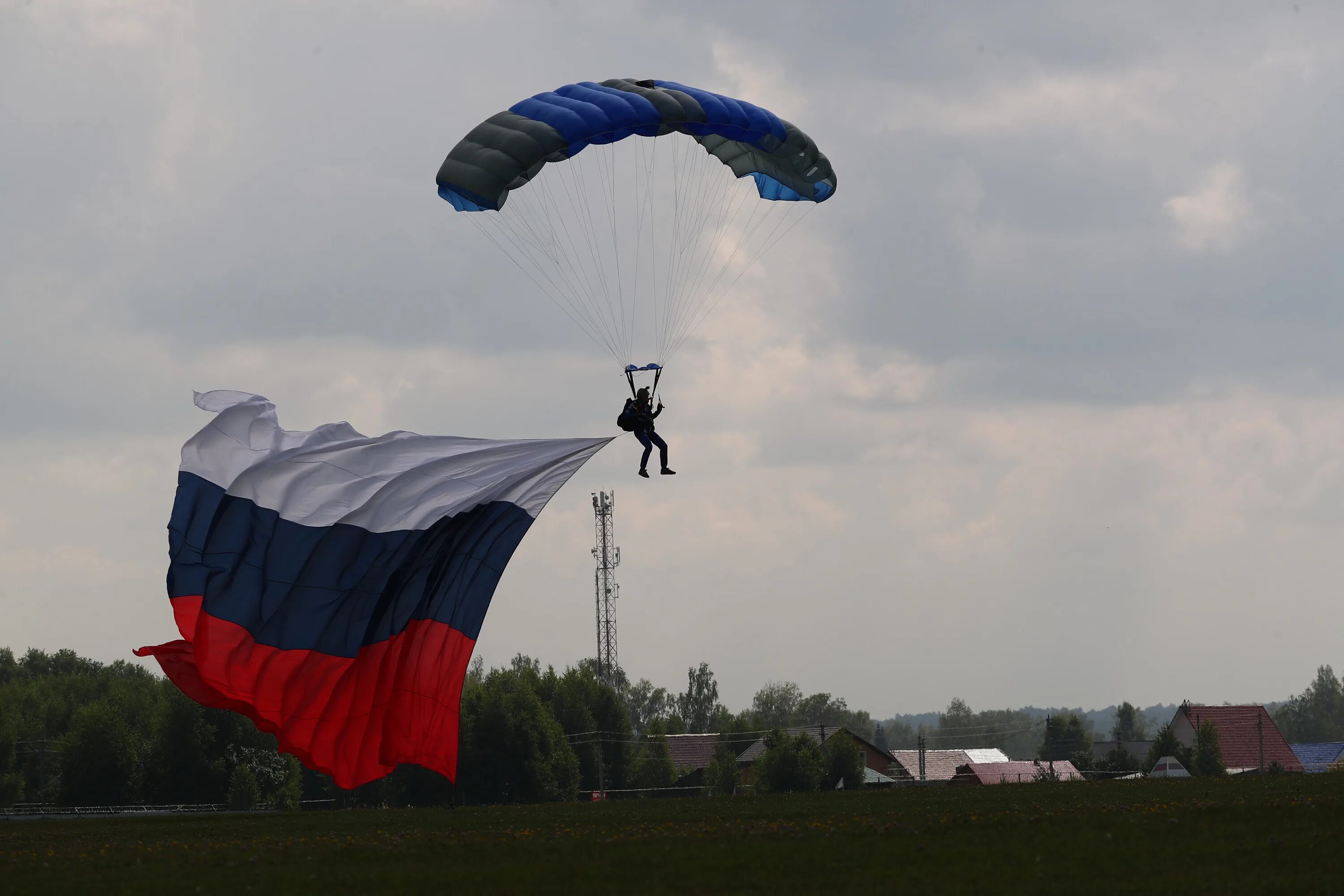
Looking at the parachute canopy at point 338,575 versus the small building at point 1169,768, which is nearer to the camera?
the parachute canopy at point 338,575

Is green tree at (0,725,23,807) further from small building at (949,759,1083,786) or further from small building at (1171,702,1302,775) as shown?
small building at (1171,702,1302,775)

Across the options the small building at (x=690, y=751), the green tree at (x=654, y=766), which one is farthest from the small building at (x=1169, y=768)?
the green tree at (x=654, y=766)

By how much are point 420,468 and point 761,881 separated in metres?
10.0

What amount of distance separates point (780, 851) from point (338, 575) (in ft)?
25.9

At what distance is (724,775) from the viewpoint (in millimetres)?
71875

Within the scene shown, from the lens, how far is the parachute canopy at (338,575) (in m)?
19.5

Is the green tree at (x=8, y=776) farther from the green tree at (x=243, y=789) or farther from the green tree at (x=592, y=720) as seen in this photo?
the green tree at (x=592, y=720)

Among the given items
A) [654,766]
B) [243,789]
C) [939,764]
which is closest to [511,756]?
[243,789]

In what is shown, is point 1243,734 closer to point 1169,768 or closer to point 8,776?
point 1169,768

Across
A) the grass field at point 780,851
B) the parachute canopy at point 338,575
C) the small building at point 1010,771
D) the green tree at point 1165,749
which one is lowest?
the small building at point 1010,771

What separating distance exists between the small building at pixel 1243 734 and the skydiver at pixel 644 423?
64554mm

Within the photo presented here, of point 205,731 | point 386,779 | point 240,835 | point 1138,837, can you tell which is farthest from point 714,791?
point 1138,837

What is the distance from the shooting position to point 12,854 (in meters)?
19.9

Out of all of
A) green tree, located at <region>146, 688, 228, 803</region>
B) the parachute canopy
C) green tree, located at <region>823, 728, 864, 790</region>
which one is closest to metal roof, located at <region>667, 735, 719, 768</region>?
green tree, located at <region>823, 728, 864, 790</region>
